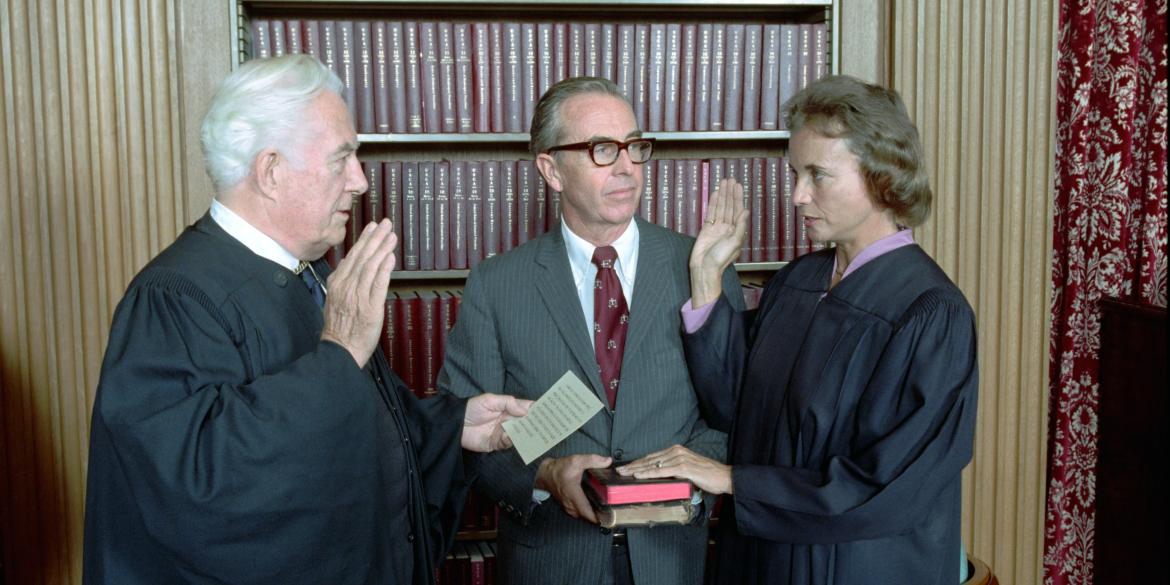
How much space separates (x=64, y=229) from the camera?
2.70 m

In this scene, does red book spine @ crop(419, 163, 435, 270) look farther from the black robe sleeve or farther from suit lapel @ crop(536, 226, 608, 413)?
the black robe sleeve

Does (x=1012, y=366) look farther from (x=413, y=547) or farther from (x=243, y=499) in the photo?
(x=243, y=499)

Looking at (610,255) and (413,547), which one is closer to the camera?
(413,547)

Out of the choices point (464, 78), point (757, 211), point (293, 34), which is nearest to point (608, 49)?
point (464, 78)

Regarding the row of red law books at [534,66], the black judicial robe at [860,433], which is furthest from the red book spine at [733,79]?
the black judicial robe at [860,433]

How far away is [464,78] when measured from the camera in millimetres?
2863

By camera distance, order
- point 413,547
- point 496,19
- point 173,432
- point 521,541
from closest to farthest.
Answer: point 173,432
point 413,547
point 521,541
point 496,19

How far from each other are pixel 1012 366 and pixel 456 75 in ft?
5.75

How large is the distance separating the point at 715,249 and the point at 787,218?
36.3 inches

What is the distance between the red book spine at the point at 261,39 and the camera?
9.09 feet

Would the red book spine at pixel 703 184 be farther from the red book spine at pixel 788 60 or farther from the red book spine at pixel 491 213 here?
the red book spine at pixel 491 213

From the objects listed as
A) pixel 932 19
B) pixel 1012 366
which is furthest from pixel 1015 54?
pixel 1012 366

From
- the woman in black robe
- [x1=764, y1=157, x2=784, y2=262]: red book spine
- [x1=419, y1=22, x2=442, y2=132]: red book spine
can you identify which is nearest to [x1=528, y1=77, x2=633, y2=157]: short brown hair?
the woman in black robe

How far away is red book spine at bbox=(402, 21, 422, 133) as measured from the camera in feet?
9.27
